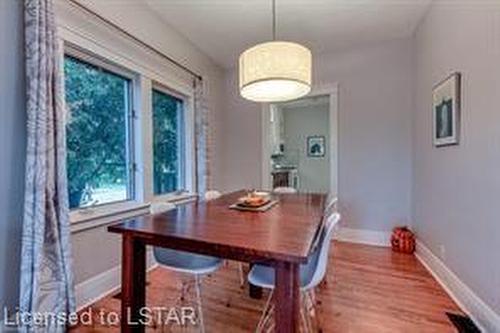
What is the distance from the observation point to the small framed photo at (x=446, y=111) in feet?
7.50

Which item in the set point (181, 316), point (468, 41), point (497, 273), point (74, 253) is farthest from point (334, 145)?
point (74, 253)

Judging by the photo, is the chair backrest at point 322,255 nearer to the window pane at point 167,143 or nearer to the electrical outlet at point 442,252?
the electrical outlet at point 442,252

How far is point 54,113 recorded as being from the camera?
187cm

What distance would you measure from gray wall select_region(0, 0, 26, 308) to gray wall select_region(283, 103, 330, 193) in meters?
6.26

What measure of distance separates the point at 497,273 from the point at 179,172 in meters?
3.18

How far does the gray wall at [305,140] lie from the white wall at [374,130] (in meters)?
3.18

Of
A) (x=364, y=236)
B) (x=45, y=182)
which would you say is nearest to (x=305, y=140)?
(x=364, y=236)

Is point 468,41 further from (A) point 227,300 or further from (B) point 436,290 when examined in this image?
(A) point 227,300

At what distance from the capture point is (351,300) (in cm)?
227

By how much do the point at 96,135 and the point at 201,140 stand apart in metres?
1.37

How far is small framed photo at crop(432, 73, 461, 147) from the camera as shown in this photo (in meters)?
2.29

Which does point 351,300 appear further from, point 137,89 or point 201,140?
point 137,89

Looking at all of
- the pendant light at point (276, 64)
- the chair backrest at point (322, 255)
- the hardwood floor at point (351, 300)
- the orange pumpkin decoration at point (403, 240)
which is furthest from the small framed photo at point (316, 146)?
the chair backrest at point (322, 255)

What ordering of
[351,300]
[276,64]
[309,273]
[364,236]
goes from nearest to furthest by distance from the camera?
[309,273]
[276,64]
[351,300]
[364,236]
